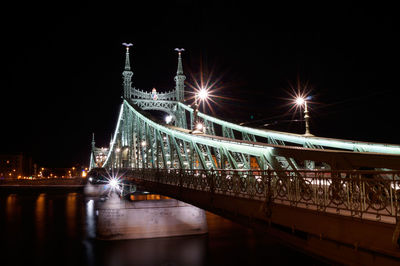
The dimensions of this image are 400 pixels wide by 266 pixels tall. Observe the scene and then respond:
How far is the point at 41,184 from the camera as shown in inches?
3265

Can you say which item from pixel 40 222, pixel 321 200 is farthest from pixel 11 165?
pixel 321 200

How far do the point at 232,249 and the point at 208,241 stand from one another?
9.56 feet

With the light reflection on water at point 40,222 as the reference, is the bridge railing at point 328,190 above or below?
above

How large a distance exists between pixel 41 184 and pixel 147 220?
209ft

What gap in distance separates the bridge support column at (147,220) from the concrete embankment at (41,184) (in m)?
49.8

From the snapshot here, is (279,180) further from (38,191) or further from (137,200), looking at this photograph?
(38,191)

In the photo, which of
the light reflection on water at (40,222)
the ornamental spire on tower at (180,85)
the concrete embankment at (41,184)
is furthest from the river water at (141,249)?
the concrete embankment at (41,184)

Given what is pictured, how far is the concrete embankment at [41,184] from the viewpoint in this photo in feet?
254

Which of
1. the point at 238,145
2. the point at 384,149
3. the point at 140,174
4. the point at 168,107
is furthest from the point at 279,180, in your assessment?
the point at 168,107

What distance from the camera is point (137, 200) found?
98.8 feet

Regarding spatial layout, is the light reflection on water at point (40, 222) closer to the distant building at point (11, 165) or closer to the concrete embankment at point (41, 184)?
the concrete embankment at point (41, 184)

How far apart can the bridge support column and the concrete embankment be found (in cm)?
4982

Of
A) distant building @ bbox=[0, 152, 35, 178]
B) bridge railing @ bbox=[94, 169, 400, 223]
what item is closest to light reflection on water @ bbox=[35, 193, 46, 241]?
bridge railing @ bbox=[94, 169, 400, 223]

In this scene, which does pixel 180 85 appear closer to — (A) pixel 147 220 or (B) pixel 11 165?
(A) pixel 147 220
